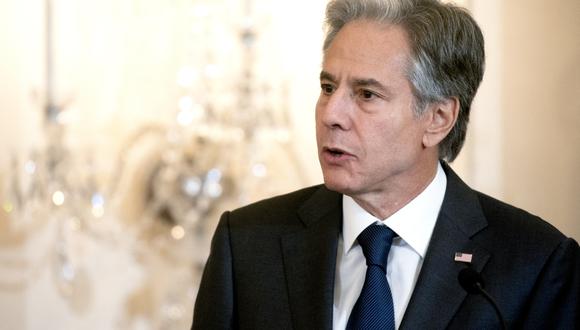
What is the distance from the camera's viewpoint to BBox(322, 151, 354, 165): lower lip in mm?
2078

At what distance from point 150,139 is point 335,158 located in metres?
2.26

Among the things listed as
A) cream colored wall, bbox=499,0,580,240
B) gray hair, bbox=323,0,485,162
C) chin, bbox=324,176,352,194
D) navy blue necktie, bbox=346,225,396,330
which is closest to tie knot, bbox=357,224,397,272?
navy blue necktie, bbox=346,225,396,330

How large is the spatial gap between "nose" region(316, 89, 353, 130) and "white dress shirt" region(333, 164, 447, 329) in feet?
0.71

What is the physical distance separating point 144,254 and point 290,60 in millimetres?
995

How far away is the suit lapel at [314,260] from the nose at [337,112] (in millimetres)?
256

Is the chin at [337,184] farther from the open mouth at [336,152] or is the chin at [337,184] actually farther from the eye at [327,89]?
the eye at [327,89]

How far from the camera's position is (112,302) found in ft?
13.9

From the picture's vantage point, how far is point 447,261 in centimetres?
211

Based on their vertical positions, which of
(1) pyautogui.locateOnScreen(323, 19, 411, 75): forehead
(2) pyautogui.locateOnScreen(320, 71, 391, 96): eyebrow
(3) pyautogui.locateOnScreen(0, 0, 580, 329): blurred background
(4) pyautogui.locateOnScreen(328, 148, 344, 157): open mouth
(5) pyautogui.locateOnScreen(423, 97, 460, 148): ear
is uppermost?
(1) pyautogui.locateOnScreen(323, 19, 411, 75): forehead

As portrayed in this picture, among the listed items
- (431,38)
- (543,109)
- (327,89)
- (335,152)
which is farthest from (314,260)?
(543,109)

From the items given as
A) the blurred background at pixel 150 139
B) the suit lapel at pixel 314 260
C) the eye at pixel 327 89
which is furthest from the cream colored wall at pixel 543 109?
the eye at pixel 327 89

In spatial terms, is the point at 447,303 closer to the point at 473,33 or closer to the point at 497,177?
the point at 473,33

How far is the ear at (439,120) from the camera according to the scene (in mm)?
2199

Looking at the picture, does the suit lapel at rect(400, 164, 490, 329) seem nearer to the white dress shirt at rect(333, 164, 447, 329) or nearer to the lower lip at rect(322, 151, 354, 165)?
the white dress shirt at rect(333, 164, 447, 329)
